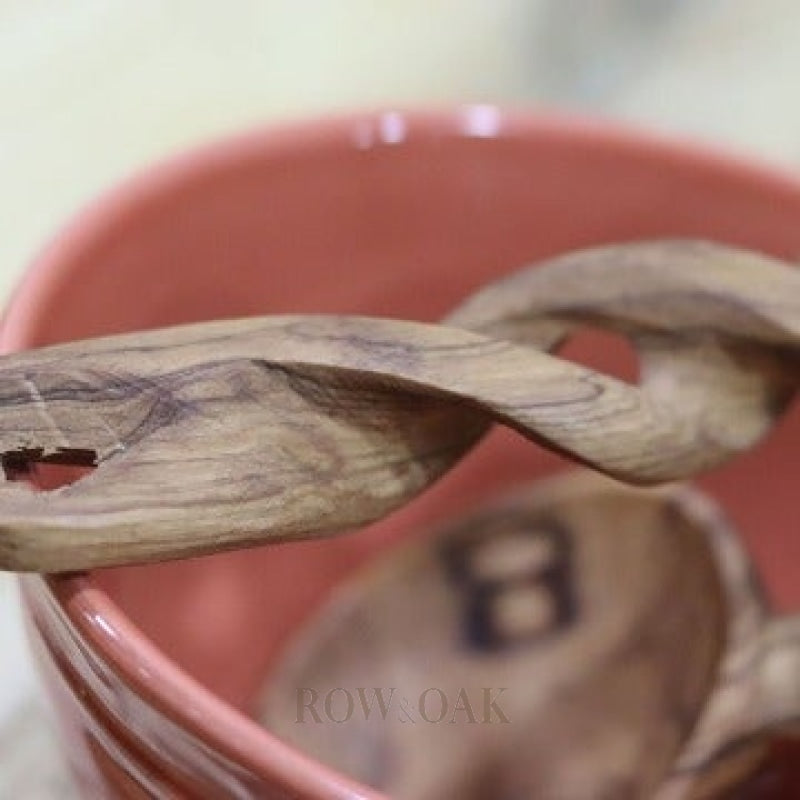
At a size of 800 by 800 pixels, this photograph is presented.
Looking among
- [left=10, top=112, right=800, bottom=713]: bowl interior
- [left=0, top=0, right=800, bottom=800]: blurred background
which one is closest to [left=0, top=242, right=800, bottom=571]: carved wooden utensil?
[left=10, top=112, right=800, bottom=713]: bowl interior

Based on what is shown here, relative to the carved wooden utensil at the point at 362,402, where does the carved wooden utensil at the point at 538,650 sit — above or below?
below

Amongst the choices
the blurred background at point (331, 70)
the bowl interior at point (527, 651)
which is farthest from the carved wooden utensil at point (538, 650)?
the blurred background at point (331, 70)

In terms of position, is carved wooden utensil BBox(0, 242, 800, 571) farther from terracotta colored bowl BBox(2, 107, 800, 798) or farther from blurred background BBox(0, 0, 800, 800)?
blurred background BBox(0, 0, 800, 800)

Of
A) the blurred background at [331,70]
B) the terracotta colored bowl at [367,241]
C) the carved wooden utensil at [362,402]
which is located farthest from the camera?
the blurred background at [331,70]

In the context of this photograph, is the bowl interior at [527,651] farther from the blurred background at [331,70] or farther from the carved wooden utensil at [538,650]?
the blurred background at [331,70]

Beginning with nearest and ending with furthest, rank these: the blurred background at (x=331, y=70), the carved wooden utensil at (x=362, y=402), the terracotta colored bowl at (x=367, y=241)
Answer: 1. the carved wooden utensil at (x=362, y=402)
2. the terracotta colored bowl at (x=367, y=241)
3. the blurred background at (x=331, y=70)

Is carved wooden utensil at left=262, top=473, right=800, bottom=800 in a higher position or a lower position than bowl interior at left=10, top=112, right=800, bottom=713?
lower

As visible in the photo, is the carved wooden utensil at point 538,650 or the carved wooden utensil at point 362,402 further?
the carved wooden utensil at point 538,650

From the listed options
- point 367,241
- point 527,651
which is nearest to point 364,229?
point 367,241
